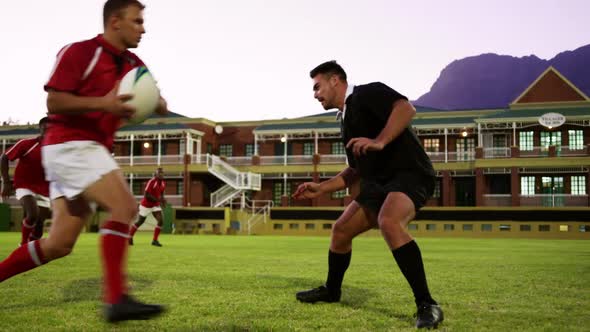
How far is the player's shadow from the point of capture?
5762 millimetres

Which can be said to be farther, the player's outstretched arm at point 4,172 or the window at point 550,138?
the window at point 550,138

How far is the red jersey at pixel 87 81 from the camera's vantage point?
3.62m

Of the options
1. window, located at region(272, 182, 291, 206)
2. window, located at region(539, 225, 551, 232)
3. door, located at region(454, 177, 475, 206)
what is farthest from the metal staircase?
window, located at region(539, 225, 551, 232)

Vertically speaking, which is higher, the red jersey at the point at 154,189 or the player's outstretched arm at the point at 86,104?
the player's outstretched arm at the point at 86,104

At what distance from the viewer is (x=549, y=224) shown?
33.1m

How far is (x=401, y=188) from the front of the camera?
4723mm

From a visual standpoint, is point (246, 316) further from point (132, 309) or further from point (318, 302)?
point (132, 309)

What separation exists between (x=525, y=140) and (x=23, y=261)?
135 ft

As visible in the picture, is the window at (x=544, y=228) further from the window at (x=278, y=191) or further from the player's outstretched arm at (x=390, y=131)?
Result: the player's outstretched arm at (x=390, y=131)

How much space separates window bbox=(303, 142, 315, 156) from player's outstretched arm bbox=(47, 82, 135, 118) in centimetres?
4413

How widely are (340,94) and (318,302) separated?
1.84 meters

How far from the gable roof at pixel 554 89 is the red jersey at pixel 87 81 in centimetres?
4124

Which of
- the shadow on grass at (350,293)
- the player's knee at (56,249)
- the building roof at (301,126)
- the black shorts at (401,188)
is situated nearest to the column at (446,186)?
the building roof at (301,126)

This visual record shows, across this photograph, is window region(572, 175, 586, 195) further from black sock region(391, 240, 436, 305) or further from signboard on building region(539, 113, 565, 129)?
black sock region(391, 240, 436, 305)
